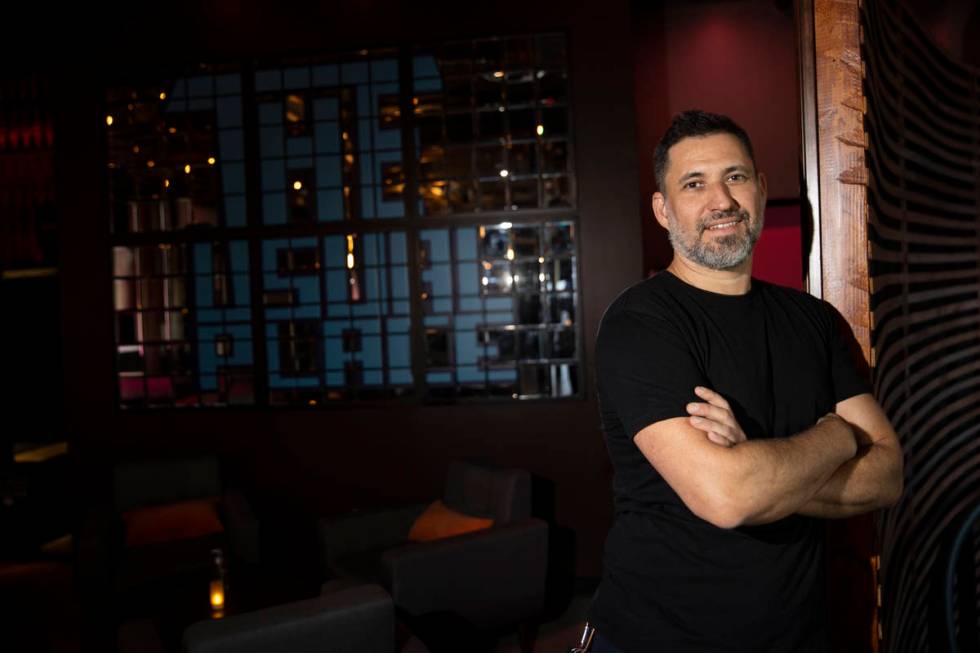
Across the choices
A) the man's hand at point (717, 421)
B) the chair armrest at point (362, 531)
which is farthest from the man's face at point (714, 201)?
the chair armrest at point (362, 531)

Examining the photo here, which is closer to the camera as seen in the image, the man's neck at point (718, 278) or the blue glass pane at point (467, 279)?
the man's neck at point (718, 278)

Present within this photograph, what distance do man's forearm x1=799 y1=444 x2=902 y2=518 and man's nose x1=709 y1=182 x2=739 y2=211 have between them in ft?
1.95

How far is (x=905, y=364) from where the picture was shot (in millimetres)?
2305

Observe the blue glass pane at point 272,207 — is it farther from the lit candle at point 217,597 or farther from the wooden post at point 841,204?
the wooden post at point 841,204

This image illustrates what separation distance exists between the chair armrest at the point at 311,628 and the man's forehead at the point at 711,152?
153cm

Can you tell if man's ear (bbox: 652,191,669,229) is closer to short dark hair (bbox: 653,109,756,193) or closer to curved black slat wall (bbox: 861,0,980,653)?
short dark hair (bbox: 653,109,756,193)

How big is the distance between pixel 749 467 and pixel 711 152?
69cm

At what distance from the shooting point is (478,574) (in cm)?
361

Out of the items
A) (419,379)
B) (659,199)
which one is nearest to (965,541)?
(659,199)

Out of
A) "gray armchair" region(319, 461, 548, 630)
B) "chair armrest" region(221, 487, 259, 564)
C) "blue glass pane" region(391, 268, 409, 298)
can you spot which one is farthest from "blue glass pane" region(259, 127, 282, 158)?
"gray armchair" region(319, 461, 548, 630)

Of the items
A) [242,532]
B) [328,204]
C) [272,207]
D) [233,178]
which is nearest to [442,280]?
[328,204]

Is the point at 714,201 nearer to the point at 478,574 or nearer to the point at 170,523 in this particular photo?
the point at 478,574

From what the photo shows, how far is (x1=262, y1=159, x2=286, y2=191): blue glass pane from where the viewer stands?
5.32 meters

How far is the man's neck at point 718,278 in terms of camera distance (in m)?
1.70
